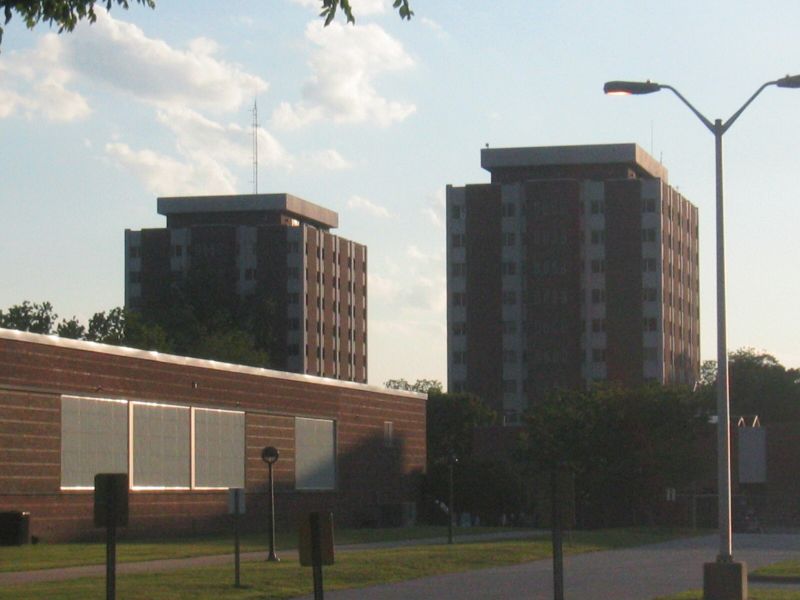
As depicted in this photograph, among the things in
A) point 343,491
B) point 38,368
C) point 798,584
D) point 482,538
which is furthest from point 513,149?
point 798,584

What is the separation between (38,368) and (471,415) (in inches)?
3173

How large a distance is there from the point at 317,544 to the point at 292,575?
19138mm

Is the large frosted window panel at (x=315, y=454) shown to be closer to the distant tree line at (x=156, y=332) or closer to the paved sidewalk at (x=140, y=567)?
the paved sidewalk at (x=140, y=567)

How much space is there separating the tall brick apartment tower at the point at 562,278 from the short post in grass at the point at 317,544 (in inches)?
4951

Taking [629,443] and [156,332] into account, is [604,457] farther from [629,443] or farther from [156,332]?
[156,332]

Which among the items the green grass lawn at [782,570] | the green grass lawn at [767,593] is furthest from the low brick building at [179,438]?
the green grass lawn at [767,593]

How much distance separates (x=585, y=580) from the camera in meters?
33.5

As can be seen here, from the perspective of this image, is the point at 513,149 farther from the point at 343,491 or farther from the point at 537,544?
the point at 537,544

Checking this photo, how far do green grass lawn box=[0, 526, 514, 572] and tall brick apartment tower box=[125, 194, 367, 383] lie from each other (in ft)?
325

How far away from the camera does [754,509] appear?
98938mm

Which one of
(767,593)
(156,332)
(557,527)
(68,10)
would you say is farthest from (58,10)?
(156,332)

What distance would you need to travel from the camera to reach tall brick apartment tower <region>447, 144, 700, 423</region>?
140 metres

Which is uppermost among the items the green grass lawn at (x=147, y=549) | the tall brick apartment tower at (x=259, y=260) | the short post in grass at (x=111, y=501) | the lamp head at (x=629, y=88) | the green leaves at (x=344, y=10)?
the tall brick apartment tower at (x=259, y=260)

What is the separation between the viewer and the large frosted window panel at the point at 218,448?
5628 cm
